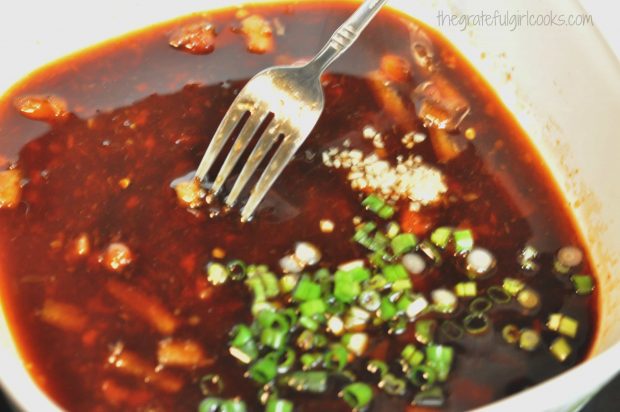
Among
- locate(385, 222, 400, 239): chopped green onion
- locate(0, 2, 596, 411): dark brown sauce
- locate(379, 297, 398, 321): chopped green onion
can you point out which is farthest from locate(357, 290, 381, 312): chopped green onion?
locate(385, 222, 400, 239): chopped green onion

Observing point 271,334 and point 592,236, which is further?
point 592,236

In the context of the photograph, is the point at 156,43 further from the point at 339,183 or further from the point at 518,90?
the point at 518,90

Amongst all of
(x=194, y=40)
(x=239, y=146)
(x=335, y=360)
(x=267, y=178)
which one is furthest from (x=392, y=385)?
(x=194, y=40)

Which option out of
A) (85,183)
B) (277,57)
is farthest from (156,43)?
(85,183)

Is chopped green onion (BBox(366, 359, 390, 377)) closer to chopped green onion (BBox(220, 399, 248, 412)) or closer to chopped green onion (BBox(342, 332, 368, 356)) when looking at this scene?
chopped green onion (BBox(342, 332, 368, 356))

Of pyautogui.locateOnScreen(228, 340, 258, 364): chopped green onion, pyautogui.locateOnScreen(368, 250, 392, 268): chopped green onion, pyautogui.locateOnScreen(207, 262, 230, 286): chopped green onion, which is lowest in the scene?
pyautogui.locateOnScreen(228, 340, 258, 364): chopped green onion
